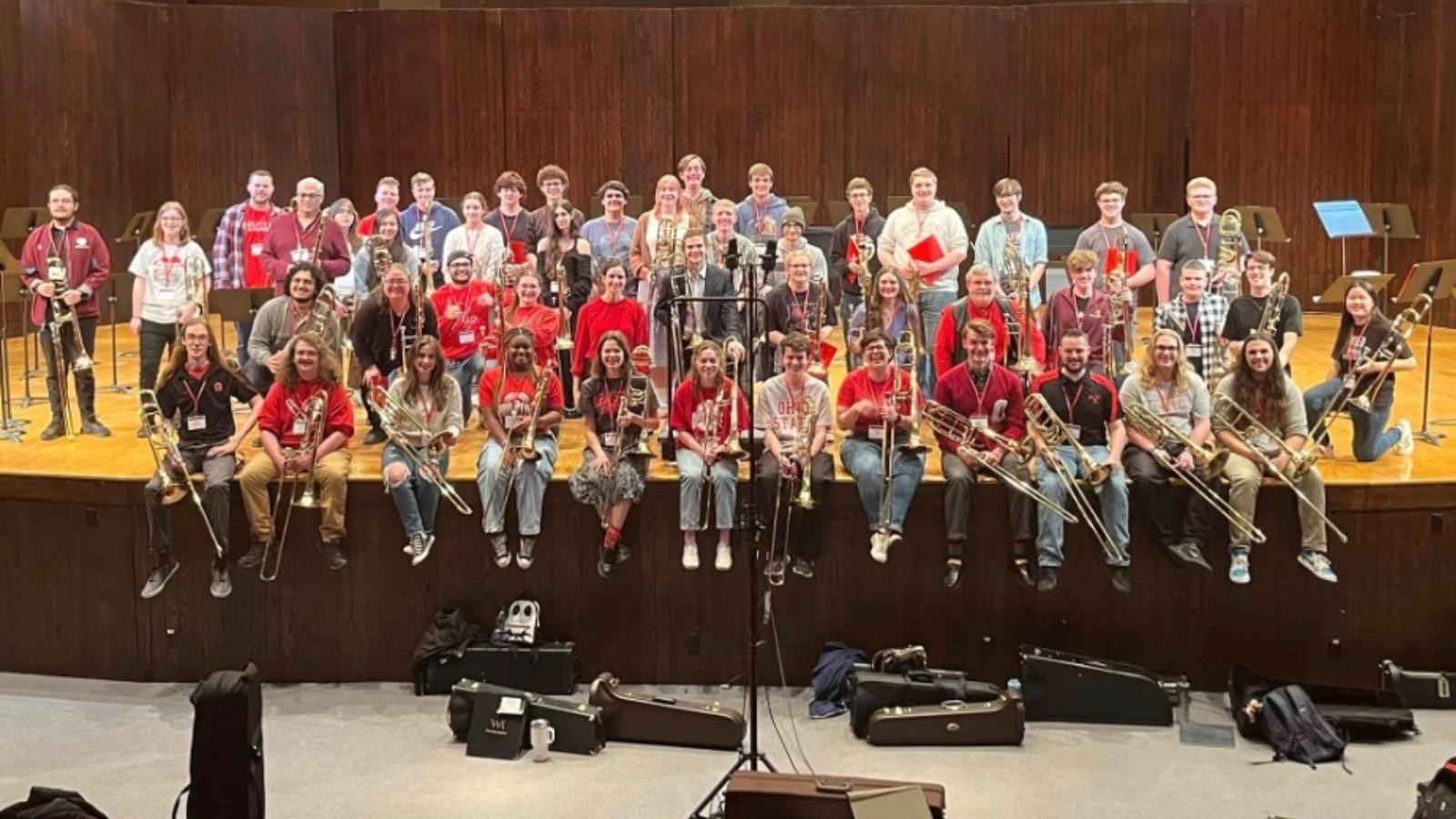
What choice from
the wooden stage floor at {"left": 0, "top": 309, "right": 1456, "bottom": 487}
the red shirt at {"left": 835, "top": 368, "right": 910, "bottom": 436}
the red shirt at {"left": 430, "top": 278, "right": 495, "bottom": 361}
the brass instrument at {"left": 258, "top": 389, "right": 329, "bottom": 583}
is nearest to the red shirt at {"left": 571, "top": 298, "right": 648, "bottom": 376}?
the wooden stage floor at {"left": 0, "top": 309, "right": 1456, "bottom": 487}

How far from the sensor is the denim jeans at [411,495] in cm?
875

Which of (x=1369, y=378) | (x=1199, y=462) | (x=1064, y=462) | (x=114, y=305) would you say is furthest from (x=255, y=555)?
(x=1369, y=378)

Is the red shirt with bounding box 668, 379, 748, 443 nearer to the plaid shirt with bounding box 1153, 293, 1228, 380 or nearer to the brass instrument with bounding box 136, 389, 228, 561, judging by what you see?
the brass instrument with bounding box 136, 389, 228, 561

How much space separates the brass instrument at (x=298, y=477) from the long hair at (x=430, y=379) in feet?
1.32

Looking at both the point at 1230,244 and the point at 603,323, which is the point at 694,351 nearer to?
the point at 603,323

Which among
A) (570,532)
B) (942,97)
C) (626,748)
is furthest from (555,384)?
(942,97)

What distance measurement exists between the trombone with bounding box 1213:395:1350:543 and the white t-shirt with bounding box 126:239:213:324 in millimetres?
5772

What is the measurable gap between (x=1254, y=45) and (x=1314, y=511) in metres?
7.47

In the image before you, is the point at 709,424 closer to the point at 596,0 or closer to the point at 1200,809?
the point at 1200,809

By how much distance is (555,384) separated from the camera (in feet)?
29.6

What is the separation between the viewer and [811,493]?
343 inches

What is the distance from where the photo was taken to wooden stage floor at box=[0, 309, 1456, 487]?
8.98 metres

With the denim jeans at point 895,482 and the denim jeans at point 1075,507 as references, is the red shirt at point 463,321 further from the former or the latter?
the denim jeans at point 1075,507


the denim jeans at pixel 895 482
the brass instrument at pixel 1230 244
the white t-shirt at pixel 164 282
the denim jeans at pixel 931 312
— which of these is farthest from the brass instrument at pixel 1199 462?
the white t-shirt at pixel 164 282
